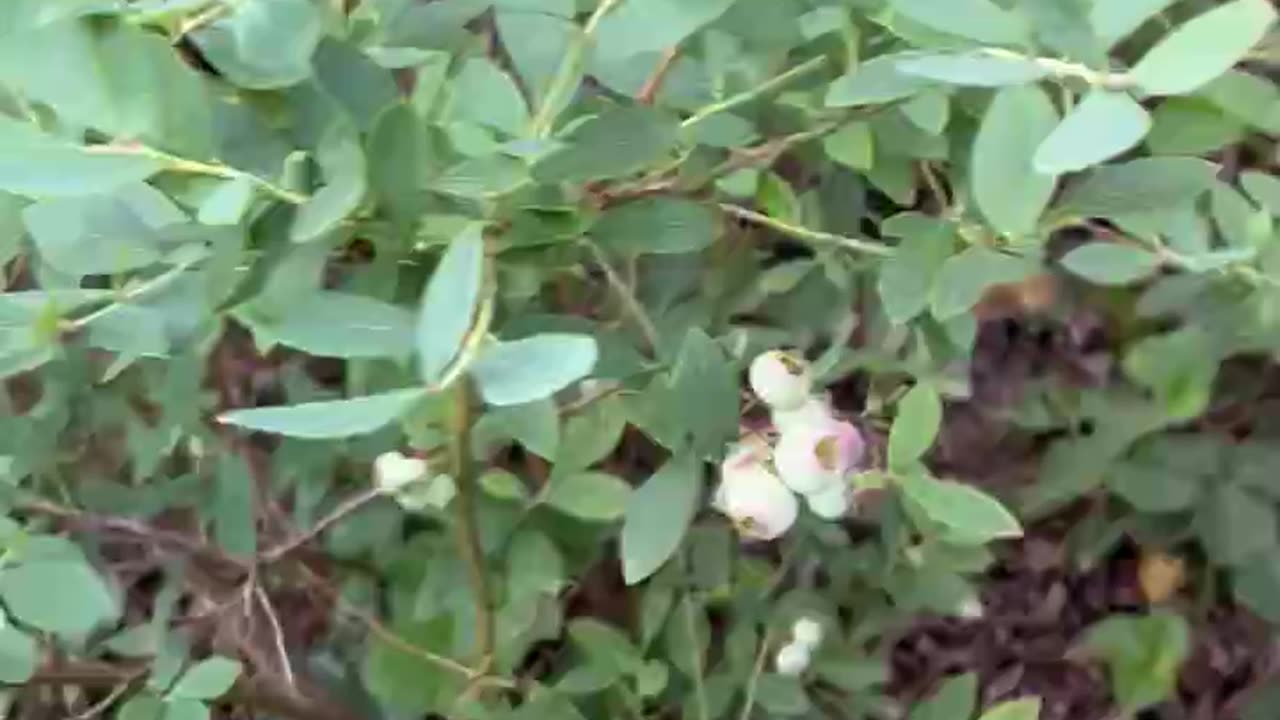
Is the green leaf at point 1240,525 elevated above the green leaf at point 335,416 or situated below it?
below

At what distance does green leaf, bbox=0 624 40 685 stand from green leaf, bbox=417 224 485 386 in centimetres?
25

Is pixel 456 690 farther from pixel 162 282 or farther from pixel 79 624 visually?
pixel 162 282

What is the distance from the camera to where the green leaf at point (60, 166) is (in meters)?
0.47

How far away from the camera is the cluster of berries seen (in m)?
0.62

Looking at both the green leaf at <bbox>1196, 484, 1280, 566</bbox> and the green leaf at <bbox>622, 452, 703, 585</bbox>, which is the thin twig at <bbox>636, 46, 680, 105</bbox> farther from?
the green leaf at <bbox>1196, 484, 1280, 566</bbox>

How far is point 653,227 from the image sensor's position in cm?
62

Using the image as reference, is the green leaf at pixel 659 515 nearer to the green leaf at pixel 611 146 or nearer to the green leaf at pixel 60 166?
the green leaf at pixel 611 146

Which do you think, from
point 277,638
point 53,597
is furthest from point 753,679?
point 53,597

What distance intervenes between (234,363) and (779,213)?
42cm

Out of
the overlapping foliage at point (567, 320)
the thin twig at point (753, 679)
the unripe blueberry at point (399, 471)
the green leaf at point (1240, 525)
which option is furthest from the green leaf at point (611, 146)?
the green leaf at point (1240, 525)

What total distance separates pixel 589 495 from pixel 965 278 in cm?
28

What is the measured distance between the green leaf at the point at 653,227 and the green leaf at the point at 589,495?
20 centimetres

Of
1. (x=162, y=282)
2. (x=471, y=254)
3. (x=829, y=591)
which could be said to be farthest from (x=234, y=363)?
(x=471, y=254)

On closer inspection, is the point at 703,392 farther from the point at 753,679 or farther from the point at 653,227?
the point at 753,679
